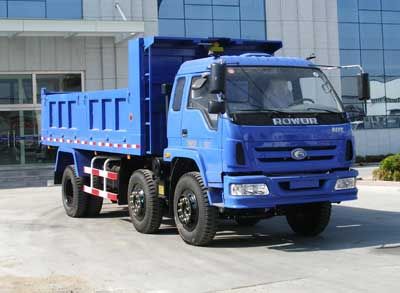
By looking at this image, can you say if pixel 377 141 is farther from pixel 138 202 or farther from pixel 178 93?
pixel 178 93

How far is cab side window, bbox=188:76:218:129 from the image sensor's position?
362 inches

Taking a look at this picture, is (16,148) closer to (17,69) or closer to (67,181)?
(17,69)

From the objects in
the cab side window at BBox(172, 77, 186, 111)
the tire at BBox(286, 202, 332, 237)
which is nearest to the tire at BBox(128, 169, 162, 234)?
the cab side window at BBox(172, 77, 186, 111)

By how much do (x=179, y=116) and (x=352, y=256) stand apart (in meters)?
3.34

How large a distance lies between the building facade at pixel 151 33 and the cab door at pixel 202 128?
16274 mm

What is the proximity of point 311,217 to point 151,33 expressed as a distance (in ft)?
62.5

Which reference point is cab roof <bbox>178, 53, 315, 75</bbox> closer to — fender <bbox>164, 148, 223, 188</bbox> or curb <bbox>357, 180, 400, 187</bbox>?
fender <bbox>164, 148, 223, 188</bbox>

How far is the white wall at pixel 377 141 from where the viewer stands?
1271 inches

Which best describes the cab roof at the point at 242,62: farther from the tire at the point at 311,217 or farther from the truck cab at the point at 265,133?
the tire at the point at 311,217

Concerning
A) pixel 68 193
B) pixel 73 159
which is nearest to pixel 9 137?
pixel 73 159

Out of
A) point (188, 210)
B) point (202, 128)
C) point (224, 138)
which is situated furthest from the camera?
point (188, 210)

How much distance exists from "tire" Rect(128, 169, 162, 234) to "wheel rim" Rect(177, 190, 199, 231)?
824mm

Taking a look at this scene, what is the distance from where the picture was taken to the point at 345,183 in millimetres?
9430

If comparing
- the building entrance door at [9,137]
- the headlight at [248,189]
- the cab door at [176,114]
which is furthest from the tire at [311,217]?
the building entrance door at [9,137]
